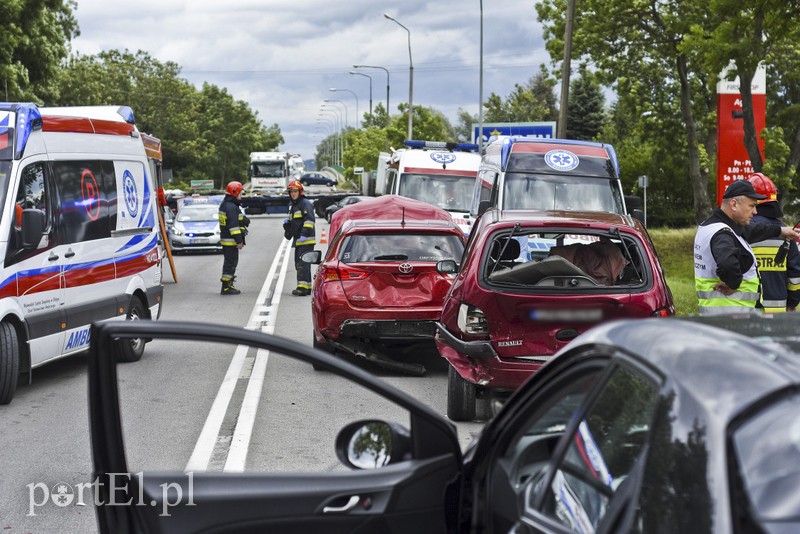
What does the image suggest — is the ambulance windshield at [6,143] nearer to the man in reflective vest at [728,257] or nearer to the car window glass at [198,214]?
the man in reflective vest at [728,257]

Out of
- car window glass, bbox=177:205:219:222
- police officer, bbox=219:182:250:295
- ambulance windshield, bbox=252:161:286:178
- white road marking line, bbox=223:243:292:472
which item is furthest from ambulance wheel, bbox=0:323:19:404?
ambulance windshield, bbox=252:161:286:178

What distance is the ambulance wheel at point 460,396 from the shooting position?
820 centimetres

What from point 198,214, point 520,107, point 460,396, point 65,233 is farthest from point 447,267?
point 520,107

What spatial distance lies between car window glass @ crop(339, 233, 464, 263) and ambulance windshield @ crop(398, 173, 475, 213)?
12.1 meters

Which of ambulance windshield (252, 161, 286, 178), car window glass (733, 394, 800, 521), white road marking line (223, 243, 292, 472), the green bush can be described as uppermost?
car window glass (733, 394, 800, 521)

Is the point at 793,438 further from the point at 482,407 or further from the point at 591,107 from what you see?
the point at 591,107

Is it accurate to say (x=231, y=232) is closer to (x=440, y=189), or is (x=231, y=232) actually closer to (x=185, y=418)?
(x=440, y=189)

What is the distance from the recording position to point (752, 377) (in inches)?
73.2

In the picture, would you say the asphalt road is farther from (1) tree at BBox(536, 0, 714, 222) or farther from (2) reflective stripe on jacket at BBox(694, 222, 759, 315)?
(1) tree at BBox(536, 0, 714, 222)

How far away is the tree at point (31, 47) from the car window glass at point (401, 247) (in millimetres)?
23245

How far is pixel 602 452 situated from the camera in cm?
237

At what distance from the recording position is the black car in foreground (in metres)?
1.82

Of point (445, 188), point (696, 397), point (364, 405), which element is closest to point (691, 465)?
point (696, 397)

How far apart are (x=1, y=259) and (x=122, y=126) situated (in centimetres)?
327
